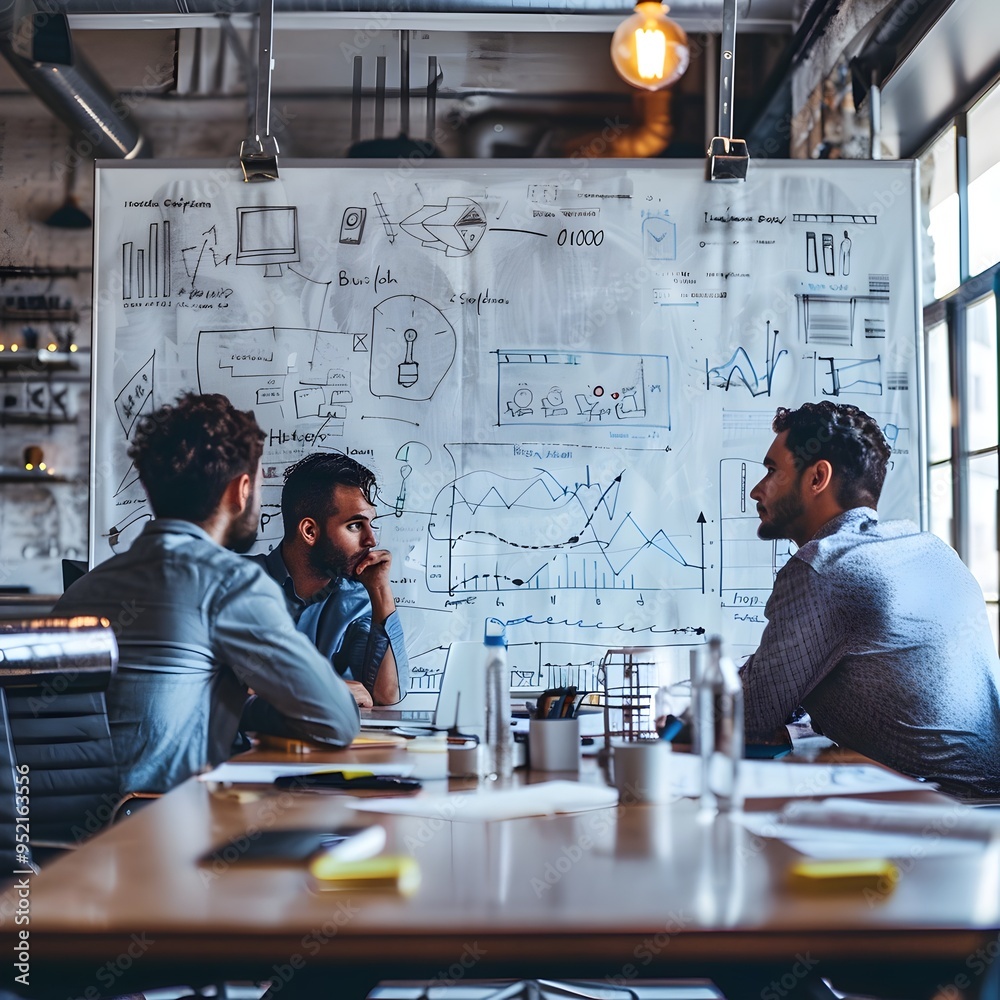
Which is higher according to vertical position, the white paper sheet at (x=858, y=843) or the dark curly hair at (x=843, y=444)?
the dark curly hair at (x=843, y=444)

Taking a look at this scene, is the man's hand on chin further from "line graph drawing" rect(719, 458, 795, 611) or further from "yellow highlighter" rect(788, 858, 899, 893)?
"yellow highlighter" rect(788, 858, 899, 893)

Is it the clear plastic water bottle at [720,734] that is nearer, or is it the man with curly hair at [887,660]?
the clear plastic water bottle at [720,734]

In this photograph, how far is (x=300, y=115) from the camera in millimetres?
5727

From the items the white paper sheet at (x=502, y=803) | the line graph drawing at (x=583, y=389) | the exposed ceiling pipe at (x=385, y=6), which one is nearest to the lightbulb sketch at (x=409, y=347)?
the line graph drawing at (x=583, y=389)

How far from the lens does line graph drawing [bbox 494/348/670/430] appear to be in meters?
3.33

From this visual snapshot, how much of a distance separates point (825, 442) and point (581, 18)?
216 centimetres

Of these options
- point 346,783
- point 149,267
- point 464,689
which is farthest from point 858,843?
point 149,267

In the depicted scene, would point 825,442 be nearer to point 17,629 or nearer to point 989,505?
point 989,505

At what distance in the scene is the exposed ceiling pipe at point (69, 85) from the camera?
3.72 m

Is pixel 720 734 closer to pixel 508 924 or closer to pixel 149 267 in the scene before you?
pixel 508 924

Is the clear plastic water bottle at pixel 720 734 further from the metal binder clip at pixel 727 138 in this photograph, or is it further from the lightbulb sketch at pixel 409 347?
the metal binder clip at pixel 727 138

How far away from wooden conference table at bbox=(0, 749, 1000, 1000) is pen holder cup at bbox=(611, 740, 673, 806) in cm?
35

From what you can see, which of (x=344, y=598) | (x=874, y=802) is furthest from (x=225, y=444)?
(x=874, y=802)

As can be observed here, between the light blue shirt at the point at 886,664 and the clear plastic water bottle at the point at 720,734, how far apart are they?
0.79m
